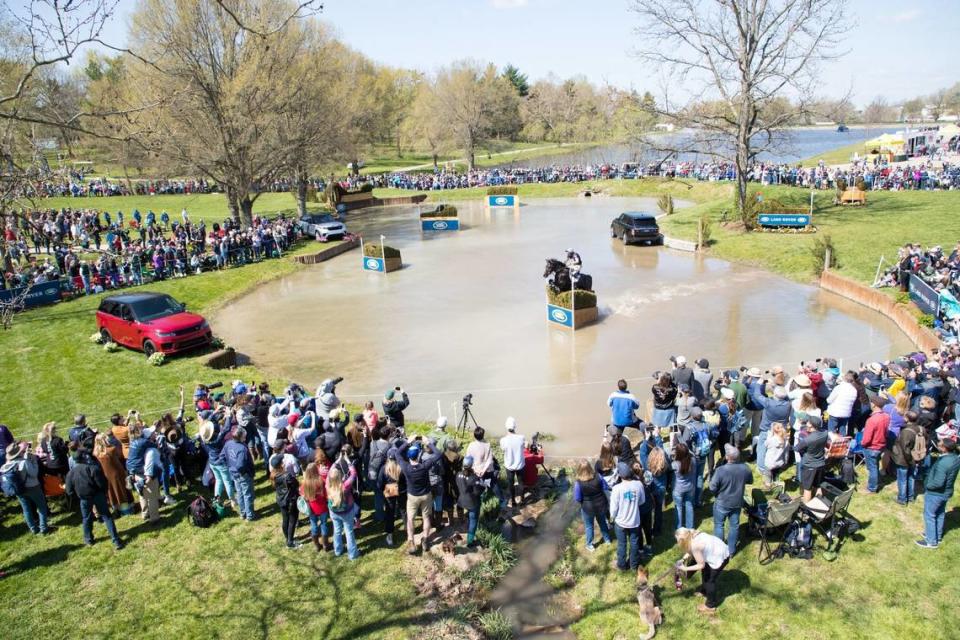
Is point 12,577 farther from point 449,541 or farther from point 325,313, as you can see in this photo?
point 325,313

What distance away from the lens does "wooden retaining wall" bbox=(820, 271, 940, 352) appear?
1558 centimetres

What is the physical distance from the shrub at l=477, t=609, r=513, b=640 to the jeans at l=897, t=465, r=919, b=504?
19.1 feet

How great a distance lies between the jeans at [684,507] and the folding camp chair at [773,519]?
853 millimetres

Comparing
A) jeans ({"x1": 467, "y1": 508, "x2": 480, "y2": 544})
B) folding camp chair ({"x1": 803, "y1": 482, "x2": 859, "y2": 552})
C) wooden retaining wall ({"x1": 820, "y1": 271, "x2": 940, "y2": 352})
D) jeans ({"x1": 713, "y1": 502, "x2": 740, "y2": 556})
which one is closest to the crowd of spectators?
jeans ({"x1": 467, "y1": 508, "x2": 480, "y2": 544})

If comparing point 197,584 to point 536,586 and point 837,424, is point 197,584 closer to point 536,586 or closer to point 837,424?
point 536,586

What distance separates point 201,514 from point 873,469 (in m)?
10.0

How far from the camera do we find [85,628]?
748cm

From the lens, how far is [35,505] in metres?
9.60

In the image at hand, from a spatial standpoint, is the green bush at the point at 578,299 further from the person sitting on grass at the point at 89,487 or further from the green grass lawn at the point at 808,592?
the person sitting on grass at the point at 89,487

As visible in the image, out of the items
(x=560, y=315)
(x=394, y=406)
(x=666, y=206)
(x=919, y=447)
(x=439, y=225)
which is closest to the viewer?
(x=919, y=447)

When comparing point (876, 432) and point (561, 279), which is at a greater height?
point (561, 279)

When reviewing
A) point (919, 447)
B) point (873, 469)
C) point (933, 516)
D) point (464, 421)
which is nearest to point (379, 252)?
point (464, 421)

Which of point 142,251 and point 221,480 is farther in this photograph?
point 142,251

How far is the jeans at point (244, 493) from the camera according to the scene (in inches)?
362
